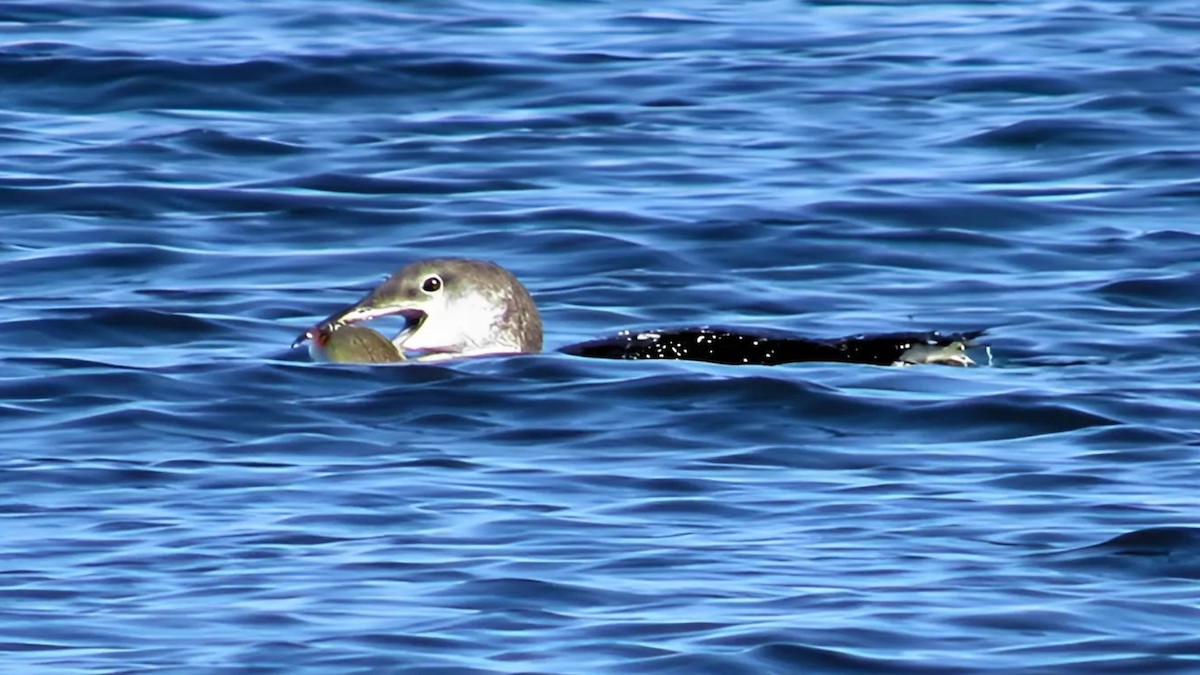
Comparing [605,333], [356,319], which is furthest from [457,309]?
[605,333]

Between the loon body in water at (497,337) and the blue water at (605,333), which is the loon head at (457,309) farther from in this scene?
the blue water at (605,333)

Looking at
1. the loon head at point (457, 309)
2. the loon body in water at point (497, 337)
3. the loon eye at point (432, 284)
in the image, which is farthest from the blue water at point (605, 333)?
the loon eye at point (432, 284)

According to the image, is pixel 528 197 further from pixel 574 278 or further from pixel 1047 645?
pixel 1047 645

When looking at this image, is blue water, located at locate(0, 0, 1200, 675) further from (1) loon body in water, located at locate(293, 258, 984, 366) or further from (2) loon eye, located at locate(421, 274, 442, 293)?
(2) loon eye, located at locate(421, 274, 442, 293)

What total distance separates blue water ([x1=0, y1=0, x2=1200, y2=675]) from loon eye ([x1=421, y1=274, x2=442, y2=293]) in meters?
0.49

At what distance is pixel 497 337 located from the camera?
12133 mm

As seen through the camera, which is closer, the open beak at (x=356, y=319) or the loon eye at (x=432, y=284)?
the open beak at (x=356, y=319)

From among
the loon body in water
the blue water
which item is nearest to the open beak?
the loon body in water

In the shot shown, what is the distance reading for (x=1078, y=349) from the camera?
12.3 metres

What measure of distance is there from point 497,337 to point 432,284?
36 cm

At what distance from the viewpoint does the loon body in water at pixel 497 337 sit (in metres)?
11.5

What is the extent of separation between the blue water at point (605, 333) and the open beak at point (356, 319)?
0.50 ft

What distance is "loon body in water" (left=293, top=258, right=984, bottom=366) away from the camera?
11.5 m

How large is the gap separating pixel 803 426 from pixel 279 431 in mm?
1746
